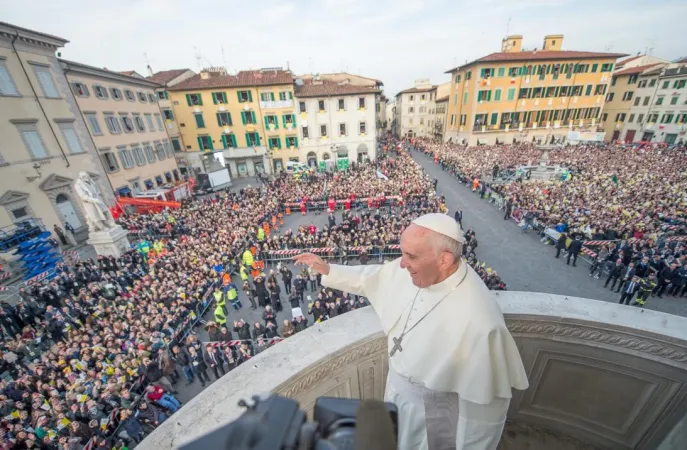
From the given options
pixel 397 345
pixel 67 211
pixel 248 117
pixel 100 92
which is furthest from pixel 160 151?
pixel 397 345

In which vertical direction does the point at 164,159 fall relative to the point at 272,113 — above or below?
below

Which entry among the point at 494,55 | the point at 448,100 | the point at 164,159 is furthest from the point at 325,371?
the point at 448,100

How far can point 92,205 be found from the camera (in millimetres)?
12656

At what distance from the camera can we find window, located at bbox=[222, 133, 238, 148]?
3278 cm

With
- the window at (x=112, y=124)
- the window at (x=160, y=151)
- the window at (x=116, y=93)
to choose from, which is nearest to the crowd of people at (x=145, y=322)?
the window at (x=112, y=124)

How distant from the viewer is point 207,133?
32562 millimetres

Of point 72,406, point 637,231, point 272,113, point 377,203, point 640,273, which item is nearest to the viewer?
point 72,406

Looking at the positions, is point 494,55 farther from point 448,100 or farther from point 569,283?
point 569,283

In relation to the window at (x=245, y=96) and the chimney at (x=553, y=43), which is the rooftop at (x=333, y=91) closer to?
the window at (x=245, y=96)

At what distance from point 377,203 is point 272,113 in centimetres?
1916

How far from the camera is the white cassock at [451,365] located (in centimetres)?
180

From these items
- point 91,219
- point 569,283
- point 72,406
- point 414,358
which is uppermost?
point 414,358

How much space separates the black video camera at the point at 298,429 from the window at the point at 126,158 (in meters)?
29.3

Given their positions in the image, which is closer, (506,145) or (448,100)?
(506,145)
